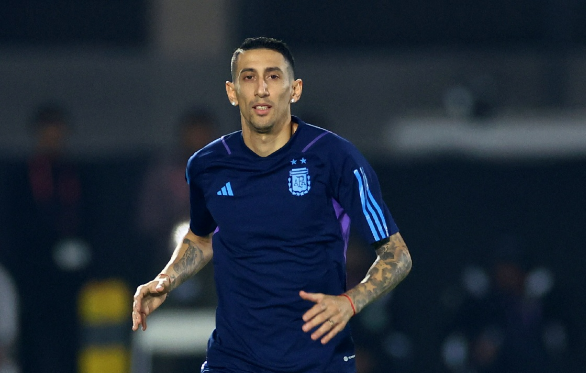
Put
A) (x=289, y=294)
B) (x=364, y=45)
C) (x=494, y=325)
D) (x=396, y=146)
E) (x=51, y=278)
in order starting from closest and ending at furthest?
(x=289, y=294) < (x=494, y=325) < (x=51, y=278) < (x=396, y=146) < (x=364, y=45)

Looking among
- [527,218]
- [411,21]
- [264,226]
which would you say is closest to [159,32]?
[411,21]

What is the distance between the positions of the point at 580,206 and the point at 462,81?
3.64m

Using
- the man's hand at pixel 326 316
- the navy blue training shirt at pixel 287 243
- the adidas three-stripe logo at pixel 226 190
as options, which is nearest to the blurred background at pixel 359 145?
the adidas three-stripe logo at pixel 226 190

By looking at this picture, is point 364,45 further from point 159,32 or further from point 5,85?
point 5,85

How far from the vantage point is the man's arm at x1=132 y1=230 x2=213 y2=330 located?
493cm

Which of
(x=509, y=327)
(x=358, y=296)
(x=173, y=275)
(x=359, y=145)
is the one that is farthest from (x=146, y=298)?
(x=359, y=145)

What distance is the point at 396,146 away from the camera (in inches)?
484

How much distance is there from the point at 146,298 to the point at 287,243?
0.68 m

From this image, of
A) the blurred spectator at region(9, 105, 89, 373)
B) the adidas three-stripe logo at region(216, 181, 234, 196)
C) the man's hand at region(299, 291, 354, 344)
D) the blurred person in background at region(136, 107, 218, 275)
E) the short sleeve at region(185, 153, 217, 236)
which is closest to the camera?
the man's hand at region(299, 291, 354, 344)


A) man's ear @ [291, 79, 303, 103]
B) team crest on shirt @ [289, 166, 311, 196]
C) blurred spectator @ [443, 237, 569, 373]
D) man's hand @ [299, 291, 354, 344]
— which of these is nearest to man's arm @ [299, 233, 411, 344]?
man's hand @ [299, 291, 354, 344]

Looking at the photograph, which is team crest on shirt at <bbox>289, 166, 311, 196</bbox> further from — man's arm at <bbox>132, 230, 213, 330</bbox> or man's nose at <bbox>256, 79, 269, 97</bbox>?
man's arm at <bbox>132, 230, 213, 330</bbox>

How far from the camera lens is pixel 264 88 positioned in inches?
195

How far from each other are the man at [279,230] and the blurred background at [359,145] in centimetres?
86

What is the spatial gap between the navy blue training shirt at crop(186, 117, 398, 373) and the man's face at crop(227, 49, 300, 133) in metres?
0.14
